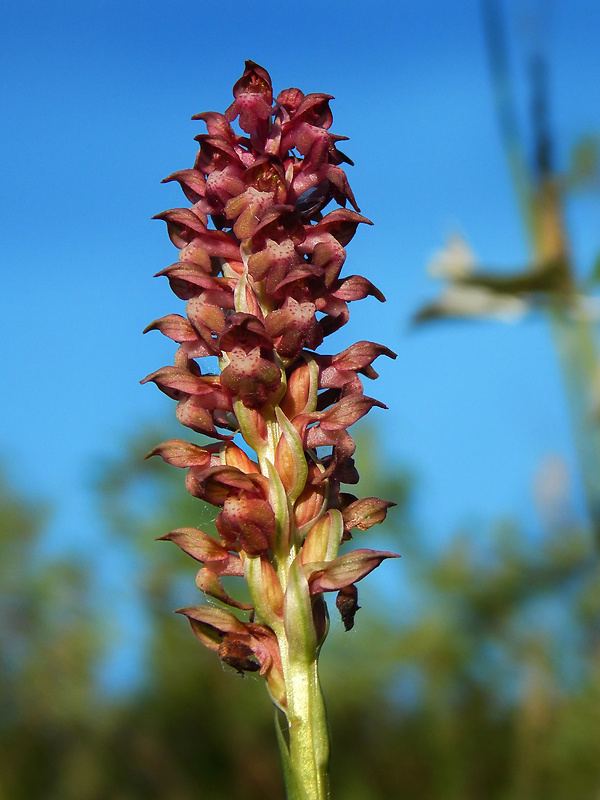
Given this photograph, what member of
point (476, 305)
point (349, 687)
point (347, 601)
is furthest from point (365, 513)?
point (349, 687)

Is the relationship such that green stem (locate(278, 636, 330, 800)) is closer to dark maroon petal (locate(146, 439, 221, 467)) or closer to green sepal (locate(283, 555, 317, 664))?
green sepal (locate(283, 555, 317, 664))

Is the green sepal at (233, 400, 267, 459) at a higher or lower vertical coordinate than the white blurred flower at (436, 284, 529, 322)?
lower

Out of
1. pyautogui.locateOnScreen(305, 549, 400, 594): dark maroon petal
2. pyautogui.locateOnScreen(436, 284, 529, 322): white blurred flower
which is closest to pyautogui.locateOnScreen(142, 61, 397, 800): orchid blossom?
pyautogui.locateOnScreen(305, 549, 400, 594): dark maroon petal

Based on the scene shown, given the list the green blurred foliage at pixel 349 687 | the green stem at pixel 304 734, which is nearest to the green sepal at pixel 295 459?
the green stem at pixel 304 734

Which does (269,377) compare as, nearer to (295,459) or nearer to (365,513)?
(295,459)

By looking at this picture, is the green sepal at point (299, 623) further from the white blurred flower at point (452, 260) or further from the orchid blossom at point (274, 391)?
the white blurred flower at point (452, 260)

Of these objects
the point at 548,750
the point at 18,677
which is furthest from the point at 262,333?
the point at 18,677

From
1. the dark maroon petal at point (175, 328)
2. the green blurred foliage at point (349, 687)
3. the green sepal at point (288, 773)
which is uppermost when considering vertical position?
the dark maroon petal at point (175, 328)

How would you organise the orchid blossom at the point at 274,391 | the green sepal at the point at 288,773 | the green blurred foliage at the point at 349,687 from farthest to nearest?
the green blurred foliage at the point at 349,687 → the orchid blossom at the point at 274,391 → the green sepal at the point at 288,773
